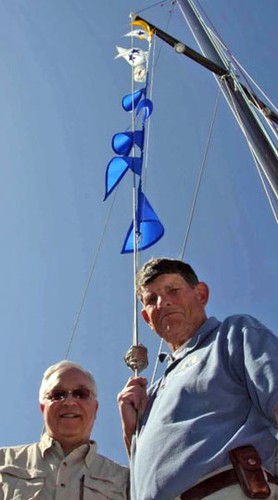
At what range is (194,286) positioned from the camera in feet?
10.7

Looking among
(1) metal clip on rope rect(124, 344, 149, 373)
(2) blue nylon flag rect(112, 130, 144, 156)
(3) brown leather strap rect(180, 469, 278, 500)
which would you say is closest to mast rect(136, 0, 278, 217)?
(2) blue nylon flag rect(112, 130, 144, 156)

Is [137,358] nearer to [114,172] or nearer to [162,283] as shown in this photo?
[162,283]

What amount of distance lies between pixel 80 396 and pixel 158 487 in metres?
0.99

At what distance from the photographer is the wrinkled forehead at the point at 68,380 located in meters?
3.31

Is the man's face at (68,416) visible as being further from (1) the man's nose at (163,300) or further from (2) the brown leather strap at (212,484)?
(2) the brown leather strap at (212,484)

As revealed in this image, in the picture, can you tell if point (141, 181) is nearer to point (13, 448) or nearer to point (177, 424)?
point (13, 448)

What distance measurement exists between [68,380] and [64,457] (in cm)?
38

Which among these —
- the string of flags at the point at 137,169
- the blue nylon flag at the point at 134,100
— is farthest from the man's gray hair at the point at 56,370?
the blue nylon flag at the point at 134,100

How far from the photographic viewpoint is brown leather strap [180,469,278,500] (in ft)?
7.55

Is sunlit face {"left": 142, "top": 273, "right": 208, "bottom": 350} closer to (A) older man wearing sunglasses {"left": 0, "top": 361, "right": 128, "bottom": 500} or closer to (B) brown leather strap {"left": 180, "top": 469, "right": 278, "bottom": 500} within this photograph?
(A) older man wearing sunglasses {"left": 0, "top": 361, "right": 128, "bottom": 500}

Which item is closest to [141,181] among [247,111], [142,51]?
[247,111]

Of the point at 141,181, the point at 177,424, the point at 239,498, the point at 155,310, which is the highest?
the point at 141,181

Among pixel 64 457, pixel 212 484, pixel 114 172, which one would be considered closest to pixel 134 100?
pixel 114 172

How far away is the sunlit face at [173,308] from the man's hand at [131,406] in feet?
0.96
